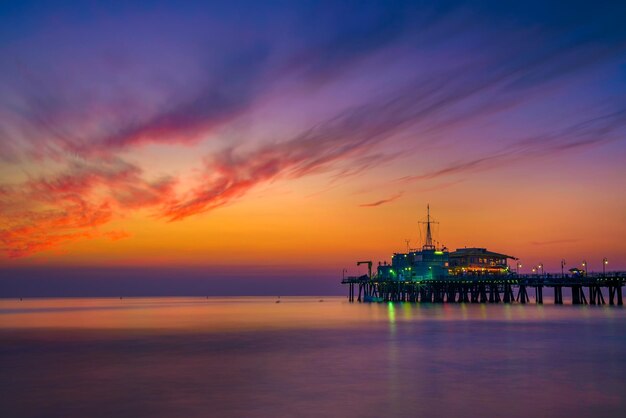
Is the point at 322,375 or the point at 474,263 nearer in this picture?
the point at 322,375

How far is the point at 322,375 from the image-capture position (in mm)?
32531

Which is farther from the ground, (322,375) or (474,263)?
(474,263)

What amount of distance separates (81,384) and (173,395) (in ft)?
18.6

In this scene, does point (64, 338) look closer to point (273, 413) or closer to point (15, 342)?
point (15, 342)

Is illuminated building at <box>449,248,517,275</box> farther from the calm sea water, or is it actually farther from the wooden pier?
the calm sea water

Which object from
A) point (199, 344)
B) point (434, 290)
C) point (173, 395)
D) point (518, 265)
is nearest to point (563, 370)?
point (173, 395)

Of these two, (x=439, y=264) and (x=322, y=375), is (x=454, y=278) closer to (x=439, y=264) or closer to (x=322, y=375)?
(x=439, y=264)

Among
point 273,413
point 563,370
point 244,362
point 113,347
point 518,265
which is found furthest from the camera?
point 518,265

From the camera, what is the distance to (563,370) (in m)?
33.5

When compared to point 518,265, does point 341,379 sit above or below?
below

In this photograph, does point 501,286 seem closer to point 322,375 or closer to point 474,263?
point 474,263

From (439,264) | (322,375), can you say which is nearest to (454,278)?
(439,264)

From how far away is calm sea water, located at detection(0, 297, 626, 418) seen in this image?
79.1 feet

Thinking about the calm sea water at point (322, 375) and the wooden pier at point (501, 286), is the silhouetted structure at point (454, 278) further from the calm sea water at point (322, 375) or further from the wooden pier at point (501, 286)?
the calm sea water at point (322, 375)
